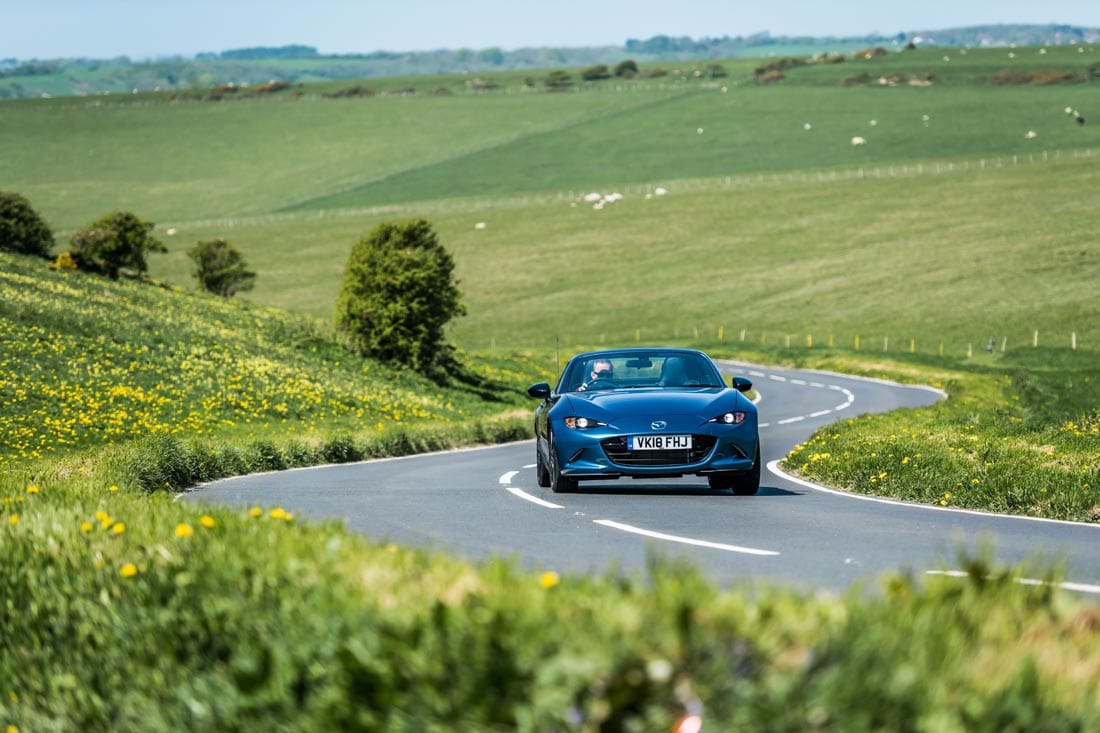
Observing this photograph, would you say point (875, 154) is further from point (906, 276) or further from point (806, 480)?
point (806, 480)

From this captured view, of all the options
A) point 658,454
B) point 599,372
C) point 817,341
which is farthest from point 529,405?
point 658,454

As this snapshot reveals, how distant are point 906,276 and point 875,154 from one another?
2156 inches

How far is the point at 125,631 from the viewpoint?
603 centimetres

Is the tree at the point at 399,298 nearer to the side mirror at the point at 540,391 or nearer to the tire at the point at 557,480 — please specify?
the side mirror at the point at 540,391

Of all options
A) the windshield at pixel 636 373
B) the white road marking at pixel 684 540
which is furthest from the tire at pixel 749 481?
the white road marking at pixel 684 540

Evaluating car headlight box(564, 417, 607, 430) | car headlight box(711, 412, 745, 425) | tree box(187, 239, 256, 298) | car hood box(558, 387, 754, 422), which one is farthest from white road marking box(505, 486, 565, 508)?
tree box(187, 239, 256, 298)

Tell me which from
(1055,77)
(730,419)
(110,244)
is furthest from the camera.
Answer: (1055,77)

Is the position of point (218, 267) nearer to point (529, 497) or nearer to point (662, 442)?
point (529, 497)

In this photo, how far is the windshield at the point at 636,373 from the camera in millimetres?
18312

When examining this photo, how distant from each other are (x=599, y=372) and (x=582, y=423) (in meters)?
1.92

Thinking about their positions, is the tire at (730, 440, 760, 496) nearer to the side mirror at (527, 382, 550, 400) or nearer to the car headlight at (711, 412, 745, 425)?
the car headlight at (711, 412, 745, 425)

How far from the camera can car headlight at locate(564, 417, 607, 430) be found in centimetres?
1672

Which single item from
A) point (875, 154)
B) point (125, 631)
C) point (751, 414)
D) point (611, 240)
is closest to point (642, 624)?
point (125, 631)

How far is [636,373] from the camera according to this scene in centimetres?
1909
